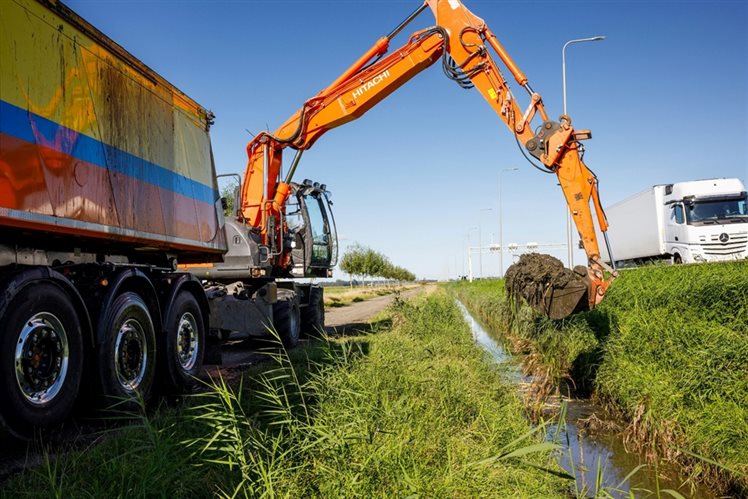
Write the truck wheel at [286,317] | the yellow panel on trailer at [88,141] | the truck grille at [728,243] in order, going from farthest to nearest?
the truck grille at [728,243] < the truck wheel at [286,317] < the yellow panel on trailer at [88,141]

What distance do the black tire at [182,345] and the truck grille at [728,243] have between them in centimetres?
1930

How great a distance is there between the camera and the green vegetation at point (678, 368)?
529 cm

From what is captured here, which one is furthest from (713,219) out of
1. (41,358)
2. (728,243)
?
(41,358)

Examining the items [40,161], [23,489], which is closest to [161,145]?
[40,161]

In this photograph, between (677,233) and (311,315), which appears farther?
(677,233)

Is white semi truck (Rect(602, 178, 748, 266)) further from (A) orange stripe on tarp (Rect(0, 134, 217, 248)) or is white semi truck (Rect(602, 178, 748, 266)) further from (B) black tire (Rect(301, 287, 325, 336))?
(A) orange stripe on tarp (Rect(0, 134, 217, 248))

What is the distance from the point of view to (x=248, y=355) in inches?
420

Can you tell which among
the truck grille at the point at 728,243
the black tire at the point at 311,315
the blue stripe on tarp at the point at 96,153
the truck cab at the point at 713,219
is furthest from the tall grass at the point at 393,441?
the truck cab at the point at 713,219

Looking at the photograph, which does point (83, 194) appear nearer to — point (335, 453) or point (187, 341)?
point (187, 341)

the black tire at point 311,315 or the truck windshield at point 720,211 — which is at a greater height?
the truck windshield at point 720,211

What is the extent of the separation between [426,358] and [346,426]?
180 inches

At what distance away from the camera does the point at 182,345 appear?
705cm

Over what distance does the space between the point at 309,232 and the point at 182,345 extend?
5.70 metres

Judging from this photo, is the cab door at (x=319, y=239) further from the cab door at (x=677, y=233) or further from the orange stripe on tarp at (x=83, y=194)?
the cab door at (x=677, y=233)
